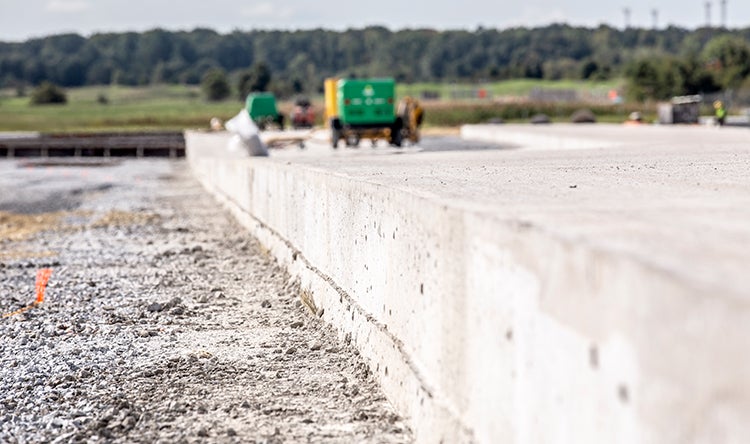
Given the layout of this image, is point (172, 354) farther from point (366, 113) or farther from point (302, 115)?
point (302, 115)

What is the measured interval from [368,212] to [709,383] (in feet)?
14.5

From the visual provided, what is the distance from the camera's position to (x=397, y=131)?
38.5 m

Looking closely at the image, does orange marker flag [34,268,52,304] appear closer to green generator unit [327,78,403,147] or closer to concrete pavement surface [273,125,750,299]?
concrete pavement surface [273,125,750,299]

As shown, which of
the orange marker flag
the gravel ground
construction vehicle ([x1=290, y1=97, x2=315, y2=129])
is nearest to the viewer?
the gravel ground

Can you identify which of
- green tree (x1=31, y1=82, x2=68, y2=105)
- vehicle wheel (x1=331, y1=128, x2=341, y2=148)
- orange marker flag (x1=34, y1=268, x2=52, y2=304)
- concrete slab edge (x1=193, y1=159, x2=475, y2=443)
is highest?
green tree (x1=31, y1=82, x2=68, y2=105)

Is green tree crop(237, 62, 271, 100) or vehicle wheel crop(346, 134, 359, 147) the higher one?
green tree crop(237, 62, 271, 100)

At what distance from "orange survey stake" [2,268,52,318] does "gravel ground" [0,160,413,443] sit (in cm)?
10

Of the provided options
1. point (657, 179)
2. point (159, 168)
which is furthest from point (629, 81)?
point (657, 179)

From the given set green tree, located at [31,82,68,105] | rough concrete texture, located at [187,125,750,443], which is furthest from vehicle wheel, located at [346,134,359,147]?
green tree, located at [31,82,68,105]

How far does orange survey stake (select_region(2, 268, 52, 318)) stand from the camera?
32.7ft

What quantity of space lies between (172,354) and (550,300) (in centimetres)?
470

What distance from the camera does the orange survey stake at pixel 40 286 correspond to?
9.97 meters

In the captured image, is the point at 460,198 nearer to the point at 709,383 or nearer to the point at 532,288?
the point at 532,288

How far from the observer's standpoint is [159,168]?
149ft
